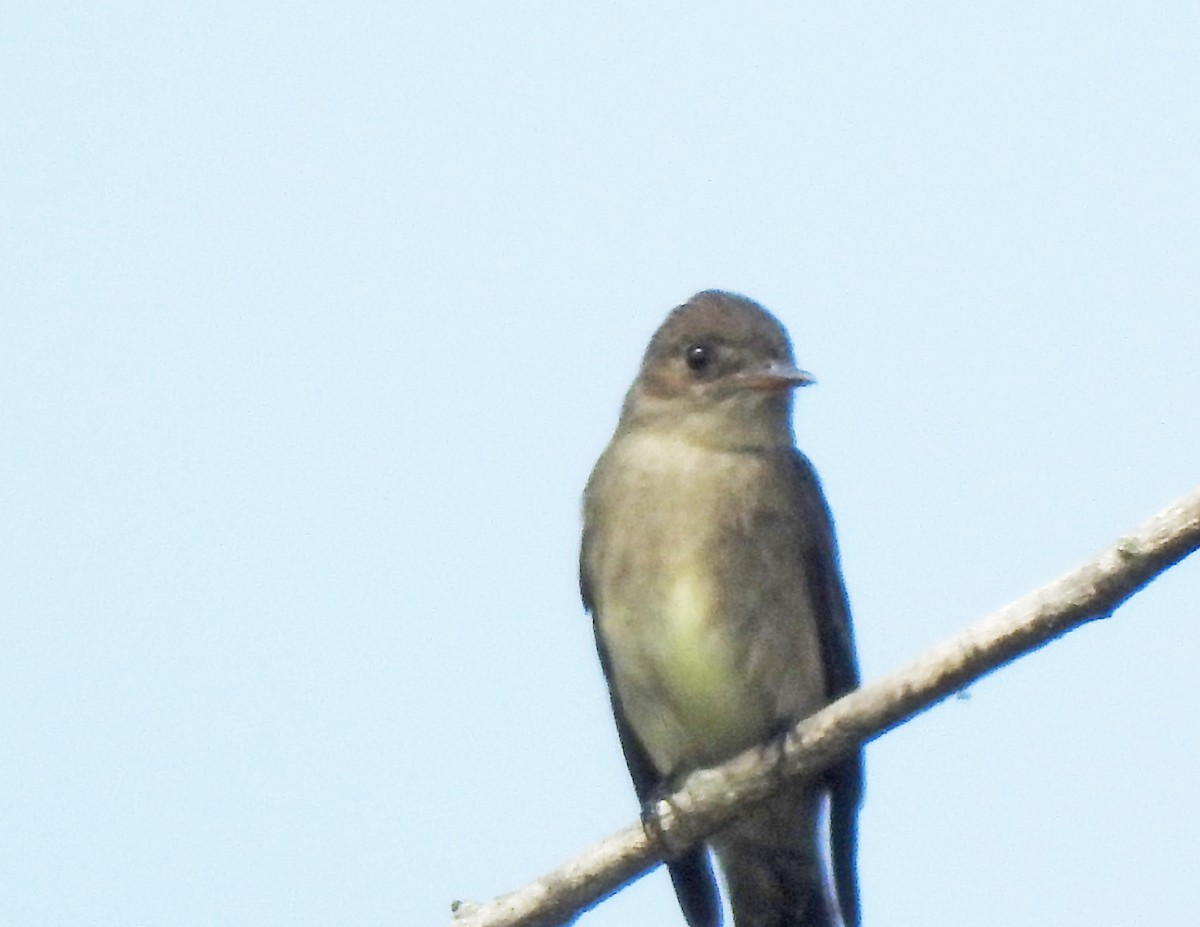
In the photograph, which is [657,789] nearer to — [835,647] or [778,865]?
[778,865]

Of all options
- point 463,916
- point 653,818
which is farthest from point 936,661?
point 463,916

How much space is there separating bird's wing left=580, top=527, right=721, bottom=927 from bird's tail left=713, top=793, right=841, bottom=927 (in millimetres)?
94

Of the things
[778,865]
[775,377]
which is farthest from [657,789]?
[775,377]

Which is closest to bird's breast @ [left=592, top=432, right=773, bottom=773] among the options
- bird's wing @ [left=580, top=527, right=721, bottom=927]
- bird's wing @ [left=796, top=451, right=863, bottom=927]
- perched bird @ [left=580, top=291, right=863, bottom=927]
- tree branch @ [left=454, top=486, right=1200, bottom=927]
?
perched bird @ [left=580, top=291, right=863, bottom=927]

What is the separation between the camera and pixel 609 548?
6.36 meters

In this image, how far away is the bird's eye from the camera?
666 cm

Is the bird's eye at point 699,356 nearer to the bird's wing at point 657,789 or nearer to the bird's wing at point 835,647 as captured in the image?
the bird's wing at point 835,647

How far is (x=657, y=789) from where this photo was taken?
5.93 metres

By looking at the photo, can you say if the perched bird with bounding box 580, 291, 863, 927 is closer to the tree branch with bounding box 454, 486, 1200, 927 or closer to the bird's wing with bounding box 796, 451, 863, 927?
the bird's wing with bounding box 796, 451, 863, 927

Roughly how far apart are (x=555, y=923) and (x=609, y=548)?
1.79m

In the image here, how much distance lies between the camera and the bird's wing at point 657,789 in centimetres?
630

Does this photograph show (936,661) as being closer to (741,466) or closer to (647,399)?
(741,466)

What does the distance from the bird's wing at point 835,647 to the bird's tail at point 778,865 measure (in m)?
0.09

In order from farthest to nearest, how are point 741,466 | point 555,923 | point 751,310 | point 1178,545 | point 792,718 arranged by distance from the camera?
point 751,310
point 741,466
point 792,718
point 555,923
point 1178,545
